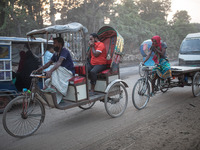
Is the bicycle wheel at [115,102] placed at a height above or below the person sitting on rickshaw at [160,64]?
below

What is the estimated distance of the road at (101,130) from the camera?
316 centimetres

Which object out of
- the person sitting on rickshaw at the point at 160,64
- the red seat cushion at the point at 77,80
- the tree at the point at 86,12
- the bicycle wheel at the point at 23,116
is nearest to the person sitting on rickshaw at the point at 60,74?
the red seat cushion at the point at 77,80

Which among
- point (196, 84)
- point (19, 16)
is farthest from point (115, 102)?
point (19, 16)

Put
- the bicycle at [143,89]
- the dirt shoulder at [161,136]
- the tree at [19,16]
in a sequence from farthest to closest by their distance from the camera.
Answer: the tree at [19,16], the bicycle at [143,89], the dirt shoulder at [161,136]

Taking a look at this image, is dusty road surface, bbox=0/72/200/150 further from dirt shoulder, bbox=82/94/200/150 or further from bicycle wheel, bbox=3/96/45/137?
bicycle wheel, bbox=3/96/45/137

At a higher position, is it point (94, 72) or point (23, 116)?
point (94, 72)

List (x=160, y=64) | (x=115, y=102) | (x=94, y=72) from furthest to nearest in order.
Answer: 1. (x=160, y=64)
2. (x=115, y=102)
3. (x=94, y=72)

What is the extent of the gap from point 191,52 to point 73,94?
313 inches

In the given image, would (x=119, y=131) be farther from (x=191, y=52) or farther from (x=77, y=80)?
(x=191, y=52)

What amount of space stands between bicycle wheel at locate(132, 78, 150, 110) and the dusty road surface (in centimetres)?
17

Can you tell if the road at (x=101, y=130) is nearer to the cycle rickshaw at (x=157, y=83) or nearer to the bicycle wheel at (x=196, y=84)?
the cycle rickshaw at (x=157, y=83)

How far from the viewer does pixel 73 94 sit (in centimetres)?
399

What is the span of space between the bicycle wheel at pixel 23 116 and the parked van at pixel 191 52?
8.28 m

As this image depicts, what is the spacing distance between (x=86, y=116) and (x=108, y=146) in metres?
1.66
